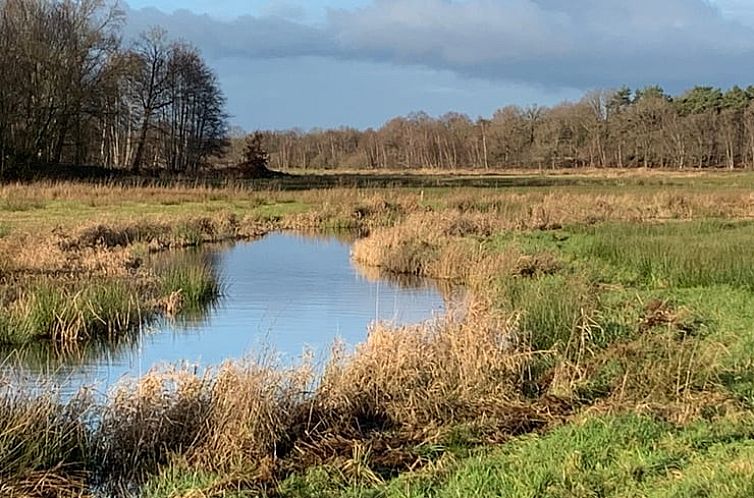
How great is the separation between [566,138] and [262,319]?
80108 millimetres

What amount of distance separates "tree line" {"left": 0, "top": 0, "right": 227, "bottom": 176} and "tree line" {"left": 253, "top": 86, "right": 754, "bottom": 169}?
123 ft

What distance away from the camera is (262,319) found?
13.1 m

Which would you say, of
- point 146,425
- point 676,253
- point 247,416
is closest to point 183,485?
point 247,416

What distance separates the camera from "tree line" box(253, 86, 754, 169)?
80062 mm

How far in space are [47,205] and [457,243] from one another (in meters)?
14.6

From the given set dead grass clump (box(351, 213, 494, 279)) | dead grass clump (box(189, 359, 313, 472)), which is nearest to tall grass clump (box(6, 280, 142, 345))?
dead grass clump (box(189, 359, 313, 472))

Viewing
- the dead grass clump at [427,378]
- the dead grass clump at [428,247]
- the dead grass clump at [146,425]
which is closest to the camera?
the dead grass clump at [146,425]

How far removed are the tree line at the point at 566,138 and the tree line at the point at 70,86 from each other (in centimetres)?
3756

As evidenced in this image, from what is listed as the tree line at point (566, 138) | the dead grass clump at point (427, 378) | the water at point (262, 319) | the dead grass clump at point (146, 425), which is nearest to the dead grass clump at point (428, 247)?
the water at point (262, 319)

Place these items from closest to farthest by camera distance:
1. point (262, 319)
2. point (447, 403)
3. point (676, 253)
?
point (447, 403)
point (262, 319)
point (676, 253)

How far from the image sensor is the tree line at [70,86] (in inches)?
1473

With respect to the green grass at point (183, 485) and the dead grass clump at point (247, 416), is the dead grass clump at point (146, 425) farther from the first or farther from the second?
the green grass at point (183, 485)

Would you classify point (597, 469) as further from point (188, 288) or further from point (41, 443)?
point (188, 288)

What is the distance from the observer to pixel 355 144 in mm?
110000
